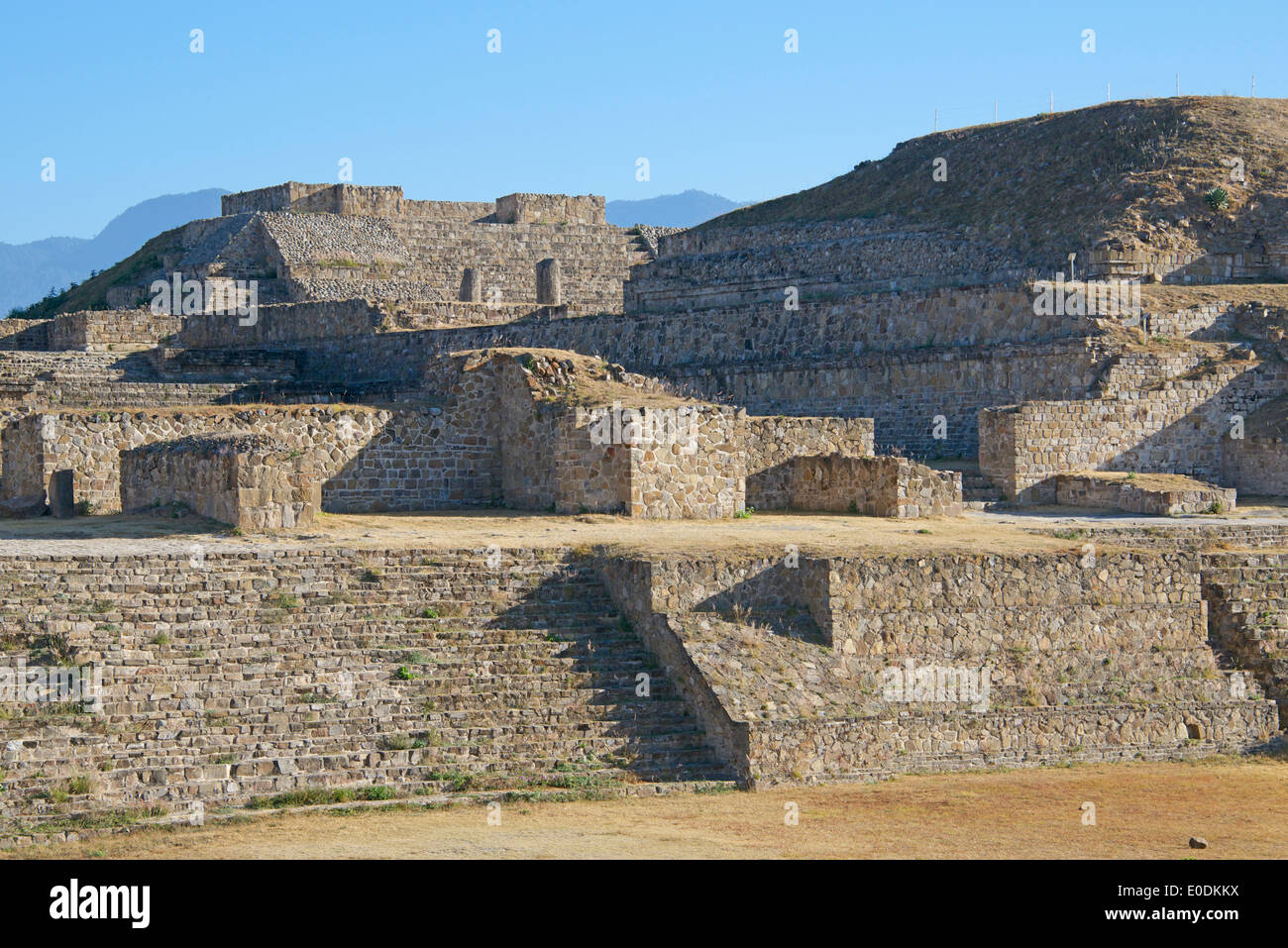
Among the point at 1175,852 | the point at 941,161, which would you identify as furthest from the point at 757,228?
the point at 1175,852

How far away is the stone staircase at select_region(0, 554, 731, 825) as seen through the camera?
724 inches

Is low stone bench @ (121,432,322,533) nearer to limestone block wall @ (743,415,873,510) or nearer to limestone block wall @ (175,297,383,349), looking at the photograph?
limestone block wall @ (743,415,873,510)

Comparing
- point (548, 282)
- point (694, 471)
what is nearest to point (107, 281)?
point (548, 282)

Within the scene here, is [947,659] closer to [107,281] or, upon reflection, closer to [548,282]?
[548,282]

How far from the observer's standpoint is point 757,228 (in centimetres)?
4931

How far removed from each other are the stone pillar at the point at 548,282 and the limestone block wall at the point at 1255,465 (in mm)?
17575

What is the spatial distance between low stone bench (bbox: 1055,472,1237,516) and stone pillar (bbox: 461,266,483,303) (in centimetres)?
2018

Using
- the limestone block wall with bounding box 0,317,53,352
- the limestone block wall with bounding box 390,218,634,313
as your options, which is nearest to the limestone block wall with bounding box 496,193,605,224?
the limestone block wall with bounding box 390,218,634,313

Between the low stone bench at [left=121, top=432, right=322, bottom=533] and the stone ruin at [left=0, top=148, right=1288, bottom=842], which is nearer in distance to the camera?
the stone ruin at [left=0, top=148, right=1288, bottom=842]

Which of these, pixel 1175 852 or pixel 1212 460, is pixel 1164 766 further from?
pixel 1212 460

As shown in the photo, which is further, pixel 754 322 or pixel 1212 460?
pixel 754 322

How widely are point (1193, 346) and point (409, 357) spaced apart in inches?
607

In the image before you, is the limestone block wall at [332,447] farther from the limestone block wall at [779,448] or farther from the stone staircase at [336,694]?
the stone staircase at [336,694]

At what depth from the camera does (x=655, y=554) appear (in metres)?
22.7
